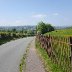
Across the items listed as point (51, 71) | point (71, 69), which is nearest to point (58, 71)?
point (51, 71)

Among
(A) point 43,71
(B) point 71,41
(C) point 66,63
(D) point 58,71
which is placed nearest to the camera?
(B) point 71,41

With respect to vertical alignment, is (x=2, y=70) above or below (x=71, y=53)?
below

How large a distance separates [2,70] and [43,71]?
2.11 meters

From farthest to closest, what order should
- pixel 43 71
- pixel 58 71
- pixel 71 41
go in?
pixel 43 71
pixel 58 71
pixel 71 41

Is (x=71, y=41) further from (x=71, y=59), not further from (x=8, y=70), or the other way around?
(x=8, y=70)

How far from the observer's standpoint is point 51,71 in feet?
40.6

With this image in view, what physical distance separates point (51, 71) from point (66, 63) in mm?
2059

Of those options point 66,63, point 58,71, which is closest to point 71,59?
point 66,63

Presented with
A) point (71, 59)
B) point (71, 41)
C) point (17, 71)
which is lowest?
point (17, 71)

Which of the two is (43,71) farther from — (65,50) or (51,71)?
(65,50)

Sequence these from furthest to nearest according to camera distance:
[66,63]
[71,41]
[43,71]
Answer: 1. [43,71]
2. [66,63]
3. [71,41]

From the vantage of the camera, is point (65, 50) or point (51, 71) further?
Answer: point (51, 71)

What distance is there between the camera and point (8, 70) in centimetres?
1330

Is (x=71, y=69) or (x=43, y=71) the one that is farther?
(x=43, y=71)
